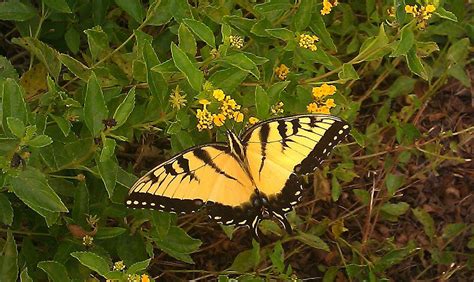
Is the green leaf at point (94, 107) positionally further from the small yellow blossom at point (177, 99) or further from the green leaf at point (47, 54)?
the green leaf at point (47, 54)

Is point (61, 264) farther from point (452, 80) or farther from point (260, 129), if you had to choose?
point (452, 80)

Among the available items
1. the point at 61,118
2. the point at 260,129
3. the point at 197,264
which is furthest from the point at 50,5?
the point at 197,264

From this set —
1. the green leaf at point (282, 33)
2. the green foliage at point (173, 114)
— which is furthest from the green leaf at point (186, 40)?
the green leaf at point (282, 33)

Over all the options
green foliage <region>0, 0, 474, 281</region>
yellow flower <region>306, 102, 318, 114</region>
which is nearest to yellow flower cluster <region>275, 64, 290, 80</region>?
green foliage <region>0, 0, 474, 281</region>

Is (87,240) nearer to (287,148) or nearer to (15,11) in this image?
(287,148)

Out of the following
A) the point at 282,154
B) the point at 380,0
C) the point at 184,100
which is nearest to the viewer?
the point at 184,100

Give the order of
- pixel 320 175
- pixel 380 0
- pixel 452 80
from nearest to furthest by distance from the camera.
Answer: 1. pixel 380 0
2. pixel 320 175
3. pixel 452 80
